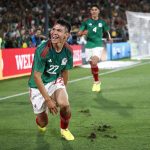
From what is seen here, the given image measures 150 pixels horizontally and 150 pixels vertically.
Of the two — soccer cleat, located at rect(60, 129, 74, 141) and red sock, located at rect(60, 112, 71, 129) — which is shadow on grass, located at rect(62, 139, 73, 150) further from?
red sock, located at rect(60, 112, 71, 129)

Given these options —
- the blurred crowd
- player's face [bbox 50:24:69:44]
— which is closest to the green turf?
player's face [bbox 50:24:69:44]

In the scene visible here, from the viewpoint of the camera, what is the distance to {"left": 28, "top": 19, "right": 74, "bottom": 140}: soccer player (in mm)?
5594

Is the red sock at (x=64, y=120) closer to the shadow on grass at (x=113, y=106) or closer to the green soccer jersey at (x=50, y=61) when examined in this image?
the green soccer jersey at (x=50, y=61)

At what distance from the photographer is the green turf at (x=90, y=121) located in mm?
5926

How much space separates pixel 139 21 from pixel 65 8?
25.6 feet

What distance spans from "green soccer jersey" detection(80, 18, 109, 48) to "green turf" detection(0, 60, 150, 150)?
1164mm

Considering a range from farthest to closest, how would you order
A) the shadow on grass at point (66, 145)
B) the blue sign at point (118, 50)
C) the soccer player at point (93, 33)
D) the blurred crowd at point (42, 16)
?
the blue sign at point (118, 50) < the blurred crowd at point (42, 16) < the soccer player at point (93, 33) < the shadow on grass at point (66, 145)

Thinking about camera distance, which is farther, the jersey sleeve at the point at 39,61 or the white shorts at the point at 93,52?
the white shorts at the point at 93,52

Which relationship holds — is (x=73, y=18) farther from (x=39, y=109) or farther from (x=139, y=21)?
(x=39, y=109)

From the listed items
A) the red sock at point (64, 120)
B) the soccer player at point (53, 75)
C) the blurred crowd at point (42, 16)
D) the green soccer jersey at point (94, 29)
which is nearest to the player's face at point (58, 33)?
the soccer player at point (53, 75)

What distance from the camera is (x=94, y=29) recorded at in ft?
38.9

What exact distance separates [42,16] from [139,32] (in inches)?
273

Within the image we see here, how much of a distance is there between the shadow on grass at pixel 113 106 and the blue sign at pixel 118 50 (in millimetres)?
13249

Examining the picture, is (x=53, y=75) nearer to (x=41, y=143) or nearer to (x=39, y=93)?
(x=39, y=93)
